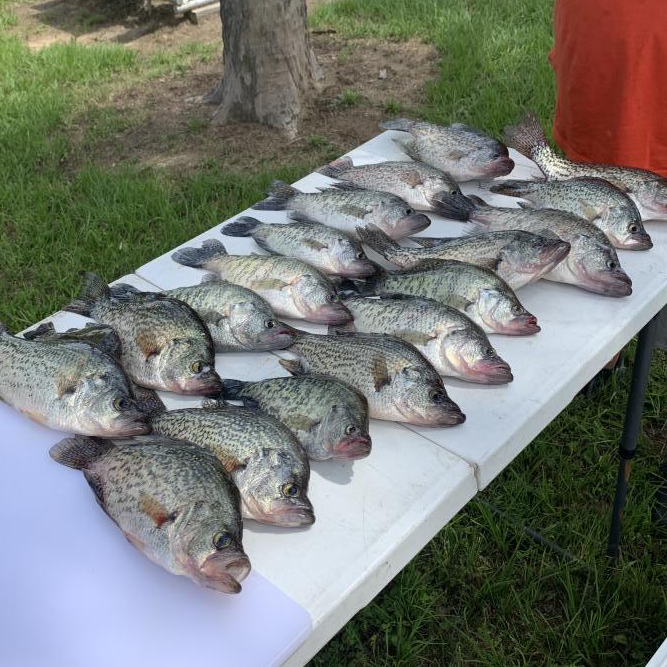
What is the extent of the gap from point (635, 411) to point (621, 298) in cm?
61

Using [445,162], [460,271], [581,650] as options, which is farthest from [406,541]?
[445,162]

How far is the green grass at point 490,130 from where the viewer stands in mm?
2739

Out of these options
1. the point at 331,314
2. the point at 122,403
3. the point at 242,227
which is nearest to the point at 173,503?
the point at 122,403

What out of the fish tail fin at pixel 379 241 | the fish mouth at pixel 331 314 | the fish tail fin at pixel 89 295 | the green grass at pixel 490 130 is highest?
the fish tail fin at pixel 379 241

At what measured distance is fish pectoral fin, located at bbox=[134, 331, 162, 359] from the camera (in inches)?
79.6

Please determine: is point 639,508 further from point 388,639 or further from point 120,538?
point 120,538

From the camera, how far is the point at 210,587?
4.90 feet

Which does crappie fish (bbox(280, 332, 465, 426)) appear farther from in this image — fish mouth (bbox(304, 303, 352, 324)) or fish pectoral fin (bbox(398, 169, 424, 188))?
fish pectoral fin (bbox(398, 169, 424, 188))

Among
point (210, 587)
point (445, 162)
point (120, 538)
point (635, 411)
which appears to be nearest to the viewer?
point (210, 587)

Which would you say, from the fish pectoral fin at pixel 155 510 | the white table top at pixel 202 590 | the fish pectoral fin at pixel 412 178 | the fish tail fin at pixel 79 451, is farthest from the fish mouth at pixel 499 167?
the fish pectoral fin at pixel 155 510

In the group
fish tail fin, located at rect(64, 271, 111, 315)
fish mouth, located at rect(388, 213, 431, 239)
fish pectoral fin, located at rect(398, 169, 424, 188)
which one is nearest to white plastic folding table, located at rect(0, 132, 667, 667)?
fish tail fin, located at rect(64, 271, 111, 315)

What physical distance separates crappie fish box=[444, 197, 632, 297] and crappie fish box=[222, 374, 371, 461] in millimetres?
861

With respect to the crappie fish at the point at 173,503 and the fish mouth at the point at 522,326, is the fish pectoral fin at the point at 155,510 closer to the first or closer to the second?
the crappie fish at the point at 173,503

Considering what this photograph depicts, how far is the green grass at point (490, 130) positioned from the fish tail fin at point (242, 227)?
1.38 m
